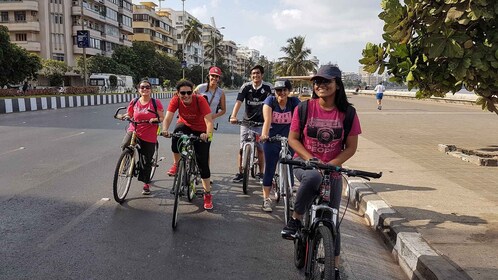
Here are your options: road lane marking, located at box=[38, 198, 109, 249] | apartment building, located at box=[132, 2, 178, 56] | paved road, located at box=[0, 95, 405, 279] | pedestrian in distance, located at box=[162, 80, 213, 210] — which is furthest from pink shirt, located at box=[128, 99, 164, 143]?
apartment building, located at box=[132, 2, 178, 56]

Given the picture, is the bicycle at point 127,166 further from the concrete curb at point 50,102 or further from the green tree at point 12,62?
the green tree at point 12,62

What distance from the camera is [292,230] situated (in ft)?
11.6

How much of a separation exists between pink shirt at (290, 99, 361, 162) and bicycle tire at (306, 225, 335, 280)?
0.69 meters

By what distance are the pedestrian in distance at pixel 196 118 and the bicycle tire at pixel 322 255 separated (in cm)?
247

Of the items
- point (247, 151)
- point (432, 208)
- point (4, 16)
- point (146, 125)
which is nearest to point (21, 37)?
point (4, 16)

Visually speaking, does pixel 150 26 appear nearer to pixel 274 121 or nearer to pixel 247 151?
pixel 247 151

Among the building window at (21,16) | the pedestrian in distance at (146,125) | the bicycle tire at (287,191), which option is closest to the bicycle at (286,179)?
the bicycle tire at (287,191)

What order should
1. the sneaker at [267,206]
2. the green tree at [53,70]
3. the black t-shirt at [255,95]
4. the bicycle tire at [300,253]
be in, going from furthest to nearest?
the green tree at [53,70] < the black t-shirt at [255,95] < the sneaker at [267,206] < the bicycle tire at [300,253]

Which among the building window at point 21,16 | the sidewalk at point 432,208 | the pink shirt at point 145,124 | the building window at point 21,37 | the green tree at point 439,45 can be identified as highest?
the building window at point 21,16

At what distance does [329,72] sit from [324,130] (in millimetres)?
472

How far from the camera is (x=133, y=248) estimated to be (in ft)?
13.5

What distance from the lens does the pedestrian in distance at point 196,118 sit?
5289 mm

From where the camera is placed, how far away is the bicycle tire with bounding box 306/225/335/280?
277 centimetres

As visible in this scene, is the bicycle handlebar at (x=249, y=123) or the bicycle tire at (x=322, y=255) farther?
the bicycle handlebar at (x=249, y=123)
